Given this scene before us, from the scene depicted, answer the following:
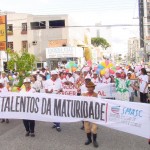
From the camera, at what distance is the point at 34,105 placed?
9430mm

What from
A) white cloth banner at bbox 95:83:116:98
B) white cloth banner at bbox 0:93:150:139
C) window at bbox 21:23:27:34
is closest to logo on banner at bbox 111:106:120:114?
white cloth banner at bbox 0:93:150:139

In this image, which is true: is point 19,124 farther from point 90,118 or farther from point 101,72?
point 101,72

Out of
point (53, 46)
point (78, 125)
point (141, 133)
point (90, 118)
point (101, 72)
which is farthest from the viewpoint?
point (53, 46)

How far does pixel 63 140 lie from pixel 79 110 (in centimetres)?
90

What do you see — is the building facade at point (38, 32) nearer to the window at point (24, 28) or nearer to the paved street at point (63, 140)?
the window at point (24, 28)

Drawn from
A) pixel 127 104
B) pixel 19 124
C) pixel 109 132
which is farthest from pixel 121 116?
pixel 19 124

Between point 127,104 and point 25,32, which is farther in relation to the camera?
point 25,32

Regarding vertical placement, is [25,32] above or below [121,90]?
above

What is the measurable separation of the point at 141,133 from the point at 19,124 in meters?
4.65

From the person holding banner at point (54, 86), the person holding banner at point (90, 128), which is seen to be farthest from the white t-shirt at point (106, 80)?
the person holding banner at point (90, 128)

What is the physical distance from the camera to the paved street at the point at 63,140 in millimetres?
8227

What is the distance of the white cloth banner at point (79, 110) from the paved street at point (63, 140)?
1.59 feet

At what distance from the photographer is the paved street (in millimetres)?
8227

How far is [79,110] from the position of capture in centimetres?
870
